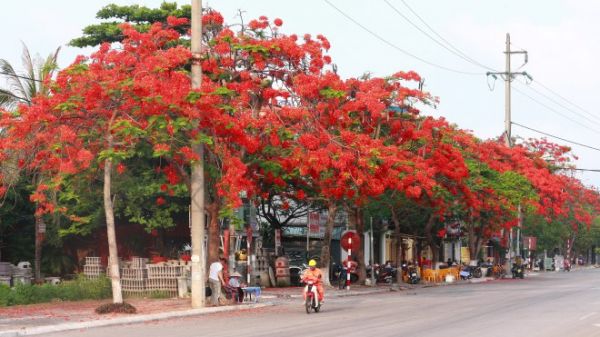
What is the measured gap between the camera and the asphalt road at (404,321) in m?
19.7

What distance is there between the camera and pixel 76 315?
24.8 m

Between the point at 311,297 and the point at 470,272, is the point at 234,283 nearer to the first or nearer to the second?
the point at 311,297

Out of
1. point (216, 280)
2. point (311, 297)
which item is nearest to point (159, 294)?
point (216, 280)

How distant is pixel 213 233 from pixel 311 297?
561cm

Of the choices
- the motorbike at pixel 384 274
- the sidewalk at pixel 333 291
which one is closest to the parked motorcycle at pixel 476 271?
the motorbike at pixel 384 274

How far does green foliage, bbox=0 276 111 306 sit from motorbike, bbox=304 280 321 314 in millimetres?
8760

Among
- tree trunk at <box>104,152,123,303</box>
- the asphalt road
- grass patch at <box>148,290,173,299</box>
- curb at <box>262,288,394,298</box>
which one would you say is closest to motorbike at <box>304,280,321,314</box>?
the asphalt road

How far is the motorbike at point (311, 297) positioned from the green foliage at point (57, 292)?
8760 millimetres

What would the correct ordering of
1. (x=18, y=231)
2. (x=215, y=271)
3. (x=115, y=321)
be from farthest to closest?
1. (x=18, y=231)
2. (x=215, y=271)
3. (x=115, y=321)

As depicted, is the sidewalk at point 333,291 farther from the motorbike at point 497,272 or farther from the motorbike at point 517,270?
the motorbike at point 497,272

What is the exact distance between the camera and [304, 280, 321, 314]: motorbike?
1025 inches

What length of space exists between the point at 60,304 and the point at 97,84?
8.01 meters

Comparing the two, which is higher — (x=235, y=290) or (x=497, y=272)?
(x=235, y=290)

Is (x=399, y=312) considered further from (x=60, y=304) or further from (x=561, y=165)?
(x=561, y=165)
